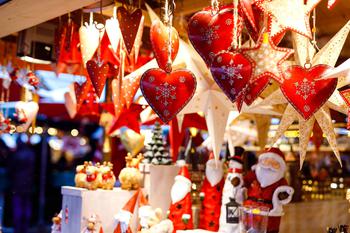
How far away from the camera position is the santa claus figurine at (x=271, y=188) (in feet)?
8.84

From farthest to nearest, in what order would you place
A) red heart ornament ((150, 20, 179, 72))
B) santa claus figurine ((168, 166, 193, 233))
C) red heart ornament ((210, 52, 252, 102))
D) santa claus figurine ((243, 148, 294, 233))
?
santa claus figurine ((168, 166, 193, 233)) < santa claus figurine ((243, 148, 294, 233)) < red heart ornament ((150, 20, 179, 72)) < red heart ornament ((210, 52, 252, 102))

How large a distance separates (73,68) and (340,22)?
7.58 ft

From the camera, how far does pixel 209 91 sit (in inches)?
105

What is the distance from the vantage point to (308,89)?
170cm

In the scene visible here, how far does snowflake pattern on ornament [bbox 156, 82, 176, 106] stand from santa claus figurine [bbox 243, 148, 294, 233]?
3.79ft

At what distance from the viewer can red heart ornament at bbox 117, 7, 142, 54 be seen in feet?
7.52

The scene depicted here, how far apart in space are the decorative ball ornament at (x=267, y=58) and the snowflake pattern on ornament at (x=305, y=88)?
76 millimetres

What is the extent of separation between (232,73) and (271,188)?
1.27m

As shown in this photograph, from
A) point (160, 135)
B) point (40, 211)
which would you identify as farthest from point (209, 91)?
point (40, 211)

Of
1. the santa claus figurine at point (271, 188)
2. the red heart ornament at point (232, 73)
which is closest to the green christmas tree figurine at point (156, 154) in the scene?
the santa claus figurine at point (271, 188)

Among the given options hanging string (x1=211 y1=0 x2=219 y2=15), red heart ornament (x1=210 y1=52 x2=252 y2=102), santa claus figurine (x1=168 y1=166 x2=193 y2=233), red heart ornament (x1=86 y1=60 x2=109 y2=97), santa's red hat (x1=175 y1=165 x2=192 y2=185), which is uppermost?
hanging string (x1=211 y1=0 x2=219 y2=15)

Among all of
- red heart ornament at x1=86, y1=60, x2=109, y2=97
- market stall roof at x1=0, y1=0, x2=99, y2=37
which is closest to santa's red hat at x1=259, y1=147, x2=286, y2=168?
red heart ornament at x1=86, y1=60, x2=109, y2=97

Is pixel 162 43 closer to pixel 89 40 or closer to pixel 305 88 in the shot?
pixel 305 88

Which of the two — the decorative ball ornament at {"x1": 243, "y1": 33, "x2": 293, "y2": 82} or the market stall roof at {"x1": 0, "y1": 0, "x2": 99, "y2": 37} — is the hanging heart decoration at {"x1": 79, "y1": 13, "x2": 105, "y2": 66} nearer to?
the market stall roof at {"x1": 0, "y1": 0, "x2": 99, "y2": 37}
